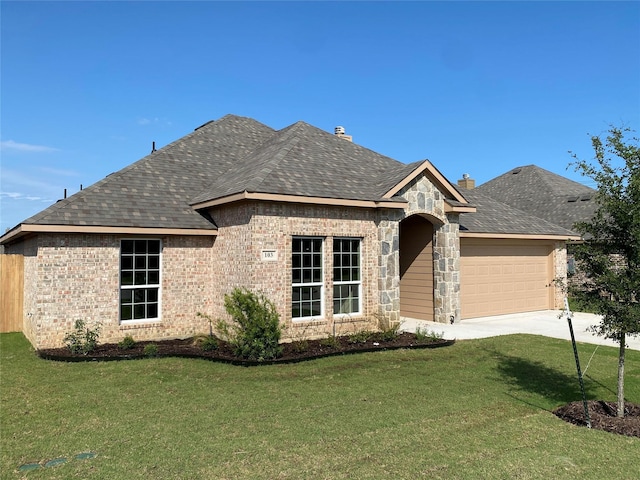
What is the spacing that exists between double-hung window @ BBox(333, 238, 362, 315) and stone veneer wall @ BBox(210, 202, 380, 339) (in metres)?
0.17

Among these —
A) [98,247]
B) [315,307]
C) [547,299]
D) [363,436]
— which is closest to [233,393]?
[363,436]

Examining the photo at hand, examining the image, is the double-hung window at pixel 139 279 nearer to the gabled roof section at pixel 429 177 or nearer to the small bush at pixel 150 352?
the small bush at pixel 150 352

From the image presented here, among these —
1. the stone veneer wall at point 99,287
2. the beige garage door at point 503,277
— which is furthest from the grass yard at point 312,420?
the beige garage door at point 503,277

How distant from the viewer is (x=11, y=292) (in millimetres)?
14805

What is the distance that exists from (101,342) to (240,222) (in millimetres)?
4356

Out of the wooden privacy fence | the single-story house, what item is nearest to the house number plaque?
the single-story house

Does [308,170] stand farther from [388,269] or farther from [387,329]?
[387,329]

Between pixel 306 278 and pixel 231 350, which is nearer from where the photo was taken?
pixel 231 350

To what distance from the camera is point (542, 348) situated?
464 inches

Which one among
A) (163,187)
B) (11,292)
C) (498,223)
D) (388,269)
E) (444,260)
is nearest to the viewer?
(388,269)

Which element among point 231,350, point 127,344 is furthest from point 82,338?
point 231,350

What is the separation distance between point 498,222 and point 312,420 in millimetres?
13910

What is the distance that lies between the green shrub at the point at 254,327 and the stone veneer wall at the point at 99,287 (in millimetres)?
2066

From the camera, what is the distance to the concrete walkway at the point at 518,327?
13.2m
